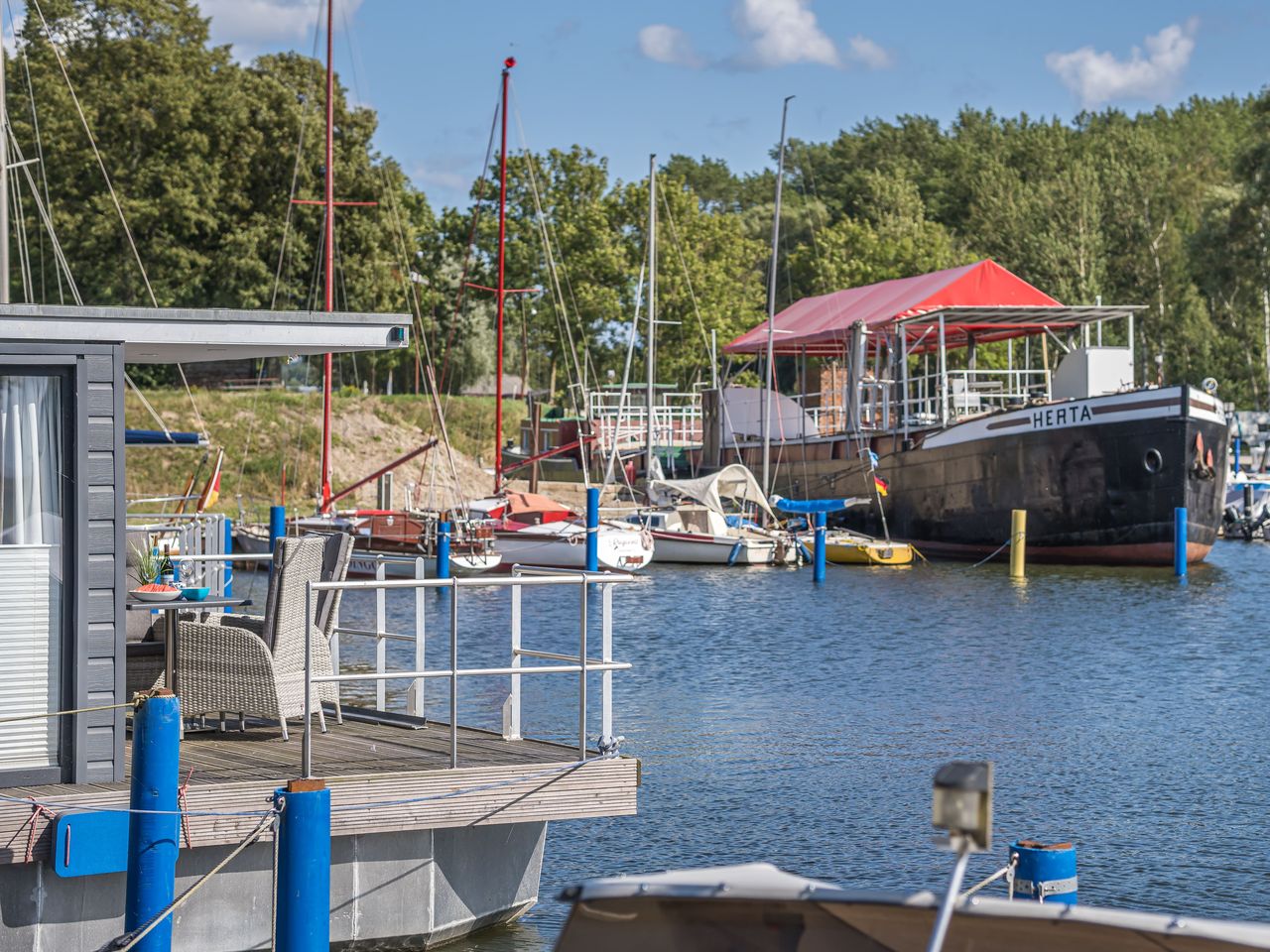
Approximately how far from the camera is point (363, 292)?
189 feet

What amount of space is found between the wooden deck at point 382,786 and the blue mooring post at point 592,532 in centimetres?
2305

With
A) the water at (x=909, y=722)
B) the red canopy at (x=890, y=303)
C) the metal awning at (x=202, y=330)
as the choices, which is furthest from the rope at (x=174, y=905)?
the red canopy at (x=890, y=303)

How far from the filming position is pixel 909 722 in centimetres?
1822

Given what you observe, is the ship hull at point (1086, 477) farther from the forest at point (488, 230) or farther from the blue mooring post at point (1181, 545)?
the forest at point (488, 230)

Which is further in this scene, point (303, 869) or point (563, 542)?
point (563, 542)

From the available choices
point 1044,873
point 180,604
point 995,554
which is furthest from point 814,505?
point 1044,873

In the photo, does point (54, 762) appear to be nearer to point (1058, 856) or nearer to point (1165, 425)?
point (1058, 856)

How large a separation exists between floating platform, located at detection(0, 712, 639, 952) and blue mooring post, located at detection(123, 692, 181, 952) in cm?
39

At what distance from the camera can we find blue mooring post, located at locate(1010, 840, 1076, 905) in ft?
23.0

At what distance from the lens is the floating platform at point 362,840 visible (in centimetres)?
788

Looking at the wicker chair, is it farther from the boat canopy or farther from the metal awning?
the boat canopy

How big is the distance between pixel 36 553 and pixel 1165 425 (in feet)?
104

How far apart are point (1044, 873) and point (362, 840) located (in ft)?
11.4

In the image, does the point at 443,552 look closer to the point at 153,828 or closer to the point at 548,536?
the point at 548,536
